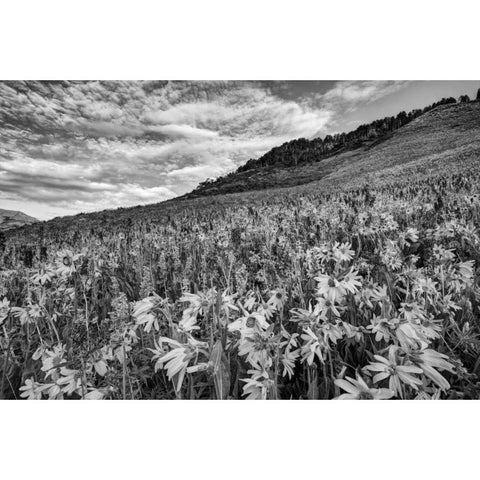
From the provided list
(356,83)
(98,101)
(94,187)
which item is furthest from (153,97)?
(356,83)

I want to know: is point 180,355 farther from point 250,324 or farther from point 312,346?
point 312,346

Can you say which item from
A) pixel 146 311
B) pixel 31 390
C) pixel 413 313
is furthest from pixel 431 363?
pixel 31 390

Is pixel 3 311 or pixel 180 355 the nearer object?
pixel 180 355

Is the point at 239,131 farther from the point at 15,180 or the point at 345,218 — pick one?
the point at 15,180

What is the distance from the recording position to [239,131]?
4090 mm

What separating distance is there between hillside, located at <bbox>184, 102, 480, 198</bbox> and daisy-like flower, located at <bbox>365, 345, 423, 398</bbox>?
11.1 ft

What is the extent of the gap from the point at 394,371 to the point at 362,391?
154 millimetres

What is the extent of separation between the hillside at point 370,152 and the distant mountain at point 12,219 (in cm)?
205

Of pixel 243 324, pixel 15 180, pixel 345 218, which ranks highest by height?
pixel 15 180

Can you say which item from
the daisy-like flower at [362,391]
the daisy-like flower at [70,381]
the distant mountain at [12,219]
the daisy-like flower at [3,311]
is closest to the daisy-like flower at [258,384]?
the daisy-like flower at [362,391]

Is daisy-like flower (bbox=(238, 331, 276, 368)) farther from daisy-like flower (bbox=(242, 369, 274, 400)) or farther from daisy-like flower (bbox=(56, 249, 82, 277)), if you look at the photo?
daisy-like flower (bbox=(56, 249, 82, 277))

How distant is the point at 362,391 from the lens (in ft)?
4.85
